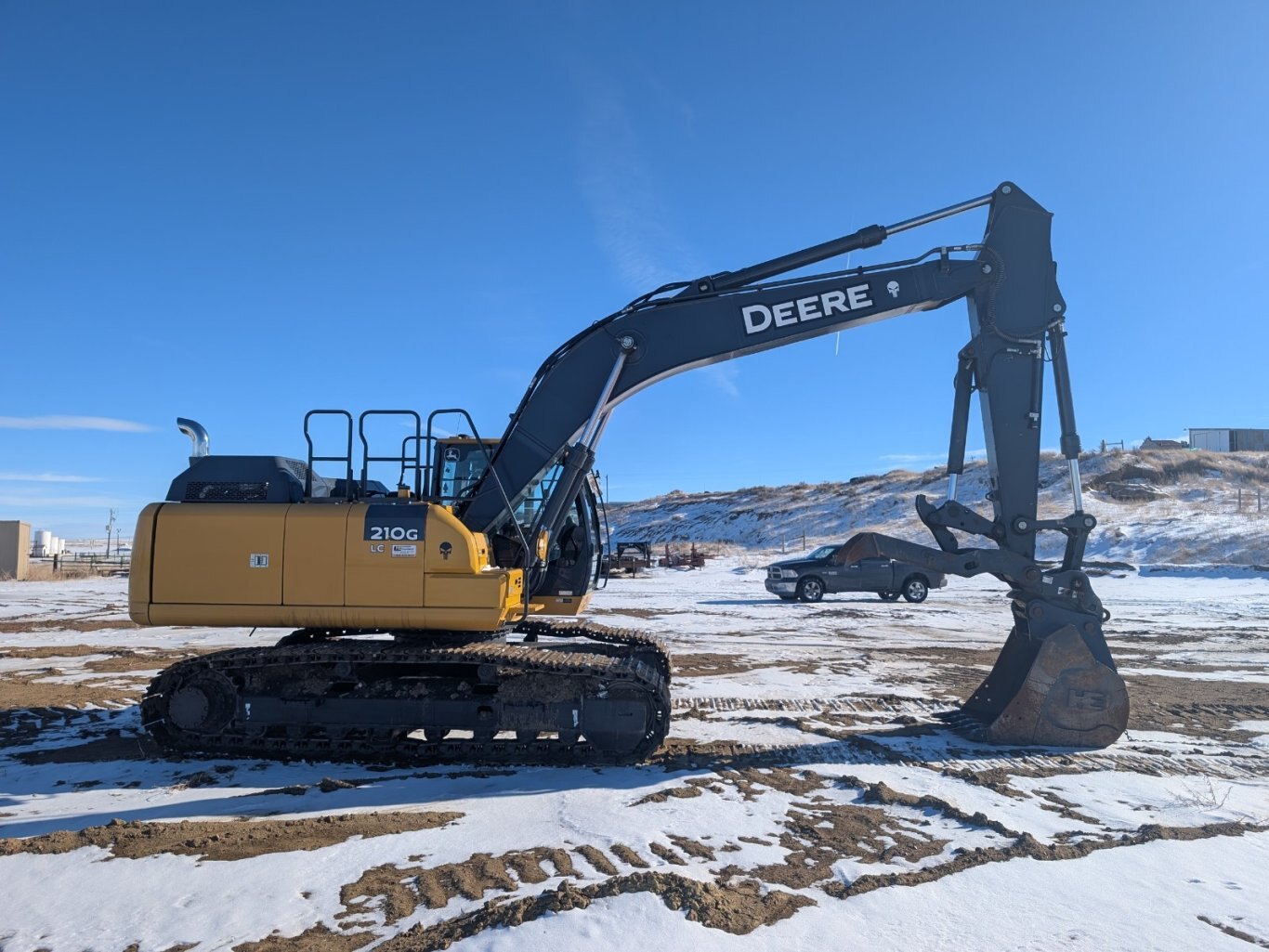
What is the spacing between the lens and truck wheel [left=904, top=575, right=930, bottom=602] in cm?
2341

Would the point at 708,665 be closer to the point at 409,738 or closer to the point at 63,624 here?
the point at 409,738

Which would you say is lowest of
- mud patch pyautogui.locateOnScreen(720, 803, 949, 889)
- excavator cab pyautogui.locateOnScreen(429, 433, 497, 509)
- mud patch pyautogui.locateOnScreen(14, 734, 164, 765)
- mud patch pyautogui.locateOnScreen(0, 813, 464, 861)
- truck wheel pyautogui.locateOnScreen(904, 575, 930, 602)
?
mud patch pyautogui.locateOnScreen(720, 803, 949, 889)

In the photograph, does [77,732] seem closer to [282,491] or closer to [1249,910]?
[282,491]

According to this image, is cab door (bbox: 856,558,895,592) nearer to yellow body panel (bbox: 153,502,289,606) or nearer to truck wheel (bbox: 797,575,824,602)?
truck wheel (bbox: 797,575,824,602)

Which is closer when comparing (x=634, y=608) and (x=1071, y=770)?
(x=1071, y=770)

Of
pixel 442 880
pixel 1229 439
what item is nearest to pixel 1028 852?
pixel 442 880

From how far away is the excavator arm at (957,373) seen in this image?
7.64 m

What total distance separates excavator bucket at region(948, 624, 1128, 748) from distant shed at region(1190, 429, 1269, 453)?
77.3m

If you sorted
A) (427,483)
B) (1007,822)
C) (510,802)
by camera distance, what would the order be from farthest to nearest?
(427,483) < (510,802) < (1007,822)

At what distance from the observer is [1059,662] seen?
733 cm

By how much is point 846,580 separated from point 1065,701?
16.7 metres

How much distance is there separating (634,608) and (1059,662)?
14.8 m

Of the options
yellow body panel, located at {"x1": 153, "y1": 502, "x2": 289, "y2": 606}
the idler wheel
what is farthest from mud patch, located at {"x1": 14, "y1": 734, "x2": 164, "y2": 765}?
yellow body panel, located at {"x1": 153, "y1": 502, "x2": 289, "y2": 606}

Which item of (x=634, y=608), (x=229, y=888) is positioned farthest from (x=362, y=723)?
(x=634, y=608)
